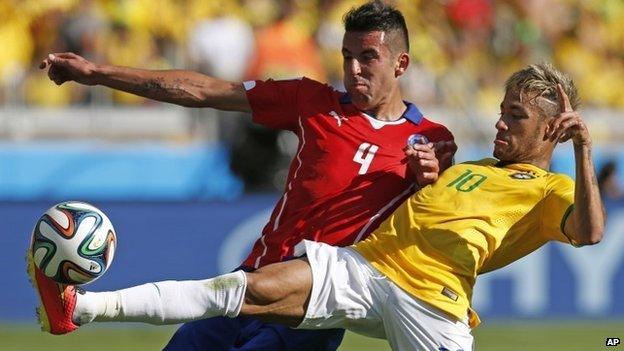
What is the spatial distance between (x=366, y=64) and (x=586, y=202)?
4.93ft

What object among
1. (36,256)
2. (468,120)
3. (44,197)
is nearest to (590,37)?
(468,120)

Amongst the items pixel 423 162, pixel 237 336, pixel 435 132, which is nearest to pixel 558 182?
pixel 423 162

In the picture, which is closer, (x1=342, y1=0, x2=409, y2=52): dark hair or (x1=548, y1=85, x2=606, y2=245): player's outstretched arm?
(x1=548, y1=85, x2=606, y2=245): player's outstretched arm

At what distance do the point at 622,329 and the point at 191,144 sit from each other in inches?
212

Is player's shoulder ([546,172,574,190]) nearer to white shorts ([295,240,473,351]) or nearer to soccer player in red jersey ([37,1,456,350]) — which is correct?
soccer player in red jersey ([37,1,456,350])

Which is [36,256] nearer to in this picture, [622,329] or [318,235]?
[318,235]

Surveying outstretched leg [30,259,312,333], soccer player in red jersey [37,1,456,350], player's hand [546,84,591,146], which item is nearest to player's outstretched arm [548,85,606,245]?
player's hand [546,84,591,146]

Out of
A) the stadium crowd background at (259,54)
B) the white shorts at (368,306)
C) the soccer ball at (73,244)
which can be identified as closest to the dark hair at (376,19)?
the white shorts at (368,306)

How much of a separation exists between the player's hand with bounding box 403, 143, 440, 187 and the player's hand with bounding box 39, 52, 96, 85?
5.62 ft

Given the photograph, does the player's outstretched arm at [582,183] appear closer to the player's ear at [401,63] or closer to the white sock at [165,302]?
the player's ear at [401,63]

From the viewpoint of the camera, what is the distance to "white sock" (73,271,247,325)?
6.25 m

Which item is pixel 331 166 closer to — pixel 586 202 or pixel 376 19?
pixel 376 19

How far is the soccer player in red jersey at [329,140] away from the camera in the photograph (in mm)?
7070

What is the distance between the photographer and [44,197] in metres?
15.0
